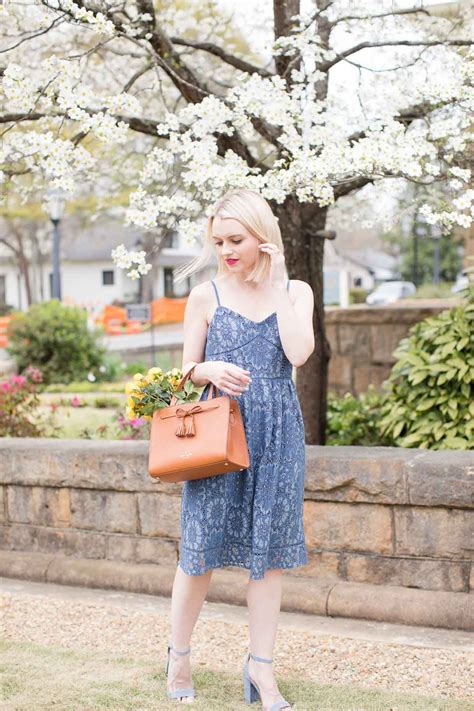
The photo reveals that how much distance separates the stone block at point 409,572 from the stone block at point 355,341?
4.16 metres

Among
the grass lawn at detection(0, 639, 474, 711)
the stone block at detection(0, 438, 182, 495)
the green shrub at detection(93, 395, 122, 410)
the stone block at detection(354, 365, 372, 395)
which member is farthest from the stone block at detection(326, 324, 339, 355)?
the grass lawn at detection(0, 639, 474, 711)

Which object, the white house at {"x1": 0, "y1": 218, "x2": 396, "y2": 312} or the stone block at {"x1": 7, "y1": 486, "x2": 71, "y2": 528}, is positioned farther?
the white house at {"x1": 0, "y1": 218, "x2": 396, "y2": 312}

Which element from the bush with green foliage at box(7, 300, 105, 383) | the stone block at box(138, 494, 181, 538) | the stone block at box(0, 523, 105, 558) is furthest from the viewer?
the bush with green foliage at box(7, 300, 105, 383)

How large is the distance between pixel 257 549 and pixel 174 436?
0.48m

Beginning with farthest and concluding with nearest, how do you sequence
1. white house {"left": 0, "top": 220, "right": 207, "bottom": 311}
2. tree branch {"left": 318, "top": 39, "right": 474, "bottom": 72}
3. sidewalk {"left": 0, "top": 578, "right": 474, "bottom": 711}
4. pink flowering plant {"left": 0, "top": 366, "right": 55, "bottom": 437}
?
white house {"left": 0, "top": 220, "right": 207, "bottom": 311}, pink flowering plant {"left": 0, "top": 366, "right": 55, "bottom": 437}, tree branch {"left": 318, "top": 39, "right": 474, "bottom": 72}, sidewalk {"left": 0, "top": 578, "right": 474, "bottom": 711}

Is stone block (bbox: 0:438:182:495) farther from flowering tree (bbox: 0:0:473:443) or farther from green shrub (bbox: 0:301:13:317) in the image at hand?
green shrub (bbox: 0:301:13:317)

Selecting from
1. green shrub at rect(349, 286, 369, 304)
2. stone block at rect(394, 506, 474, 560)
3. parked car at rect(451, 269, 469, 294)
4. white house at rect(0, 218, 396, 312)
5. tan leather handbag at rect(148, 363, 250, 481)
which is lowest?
stone block at rect(394, 506, 474, 560)

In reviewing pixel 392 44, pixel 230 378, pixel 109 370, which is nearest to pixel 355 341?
pixel 392 44

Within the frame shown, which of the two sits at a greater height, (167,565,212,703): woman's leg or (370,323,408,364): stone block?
(370,323,408,364): stone block

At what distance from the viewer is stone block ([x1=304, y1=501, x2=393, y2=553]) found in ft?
14.3

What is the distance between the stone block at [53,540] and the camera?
16.3ft

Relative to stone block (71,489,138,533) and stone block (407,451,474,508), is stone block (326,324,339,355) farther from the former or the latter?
stone block (407,451,474,508)

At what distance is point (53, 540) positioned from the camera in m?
5.06

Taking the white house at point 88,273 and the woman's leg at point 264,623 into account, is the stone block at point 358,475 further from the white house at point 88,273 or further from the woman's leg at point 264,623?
the white house at point 88,273
